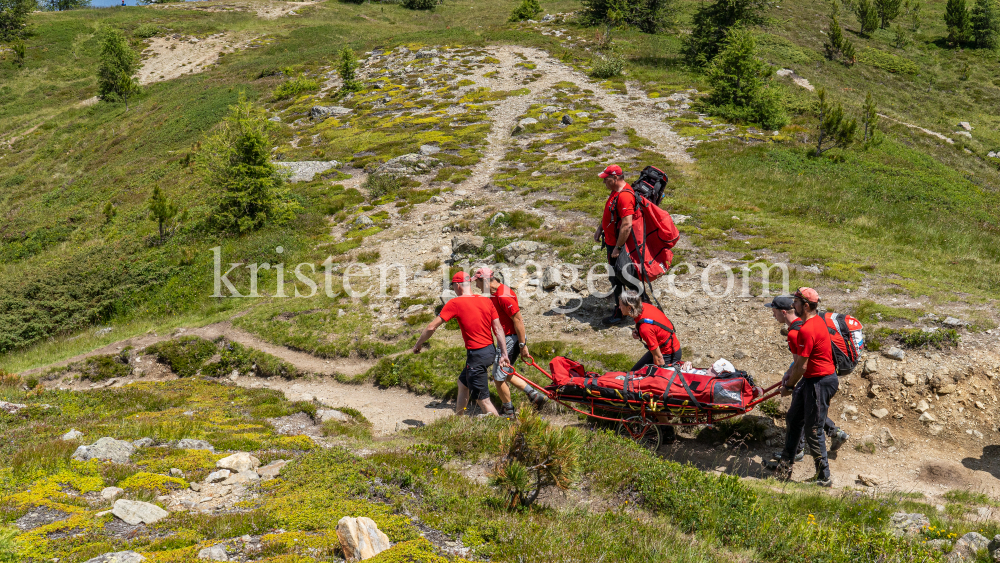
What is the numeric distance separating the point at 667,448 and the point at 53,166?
55721mm

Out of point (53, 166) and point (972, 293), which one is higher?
point (972, 293)

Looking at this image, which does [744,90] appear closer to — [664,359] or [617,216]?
[617,216]

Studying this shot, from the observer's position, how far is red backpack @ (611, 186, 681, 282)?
35.7 feet

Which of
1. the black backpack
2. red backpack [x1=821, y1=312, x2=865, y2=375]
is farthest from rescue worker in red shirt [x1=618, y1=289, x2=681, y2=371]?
the black backpack

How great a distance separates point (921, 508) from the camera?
669 centimetres

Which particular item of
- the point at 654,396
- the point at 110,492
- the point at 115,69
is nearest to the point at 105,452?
the point at 110,492

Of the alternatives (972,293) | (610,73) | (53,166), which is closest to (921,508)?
(972,293)

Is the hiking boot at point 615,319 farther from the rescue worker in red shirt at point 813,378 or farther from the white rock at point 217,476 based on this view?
the white rock at point 217,476

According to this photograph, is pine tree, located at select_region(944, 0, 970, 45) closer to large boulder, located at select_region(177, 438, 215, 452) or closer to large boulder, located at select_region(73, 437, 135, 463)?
large boulder, located at select_region(177, 438, 215, 452)

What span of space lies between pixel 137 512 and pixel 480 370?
540 centimetres

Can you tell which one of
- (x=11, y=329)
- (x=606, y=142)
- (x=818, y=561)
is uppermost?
(x=606, y=142)

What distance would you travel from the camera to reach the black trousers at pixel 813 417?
25.1 ft

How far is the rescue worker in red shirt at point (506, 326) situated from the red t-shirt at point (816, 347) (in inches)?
175

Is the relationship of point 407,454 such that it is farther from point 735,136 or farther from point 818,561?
point 735,136
